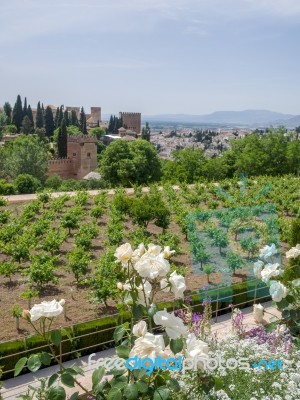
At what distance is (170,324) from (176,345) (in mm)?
130

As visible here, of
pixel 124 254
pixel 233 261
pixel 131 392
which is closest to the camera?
pixel 131 392

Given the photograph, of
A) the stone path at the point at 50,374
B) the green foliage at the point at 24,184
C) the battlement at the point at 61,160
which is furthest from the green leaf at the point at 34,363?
the battlement at the point at 61,160

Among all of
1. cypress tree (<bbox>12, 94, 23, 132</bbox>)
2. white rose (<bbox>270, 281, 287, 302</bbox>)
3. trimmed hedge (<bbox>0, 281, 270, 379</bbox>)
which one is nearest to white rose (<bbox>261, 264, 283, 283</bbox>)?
white rose (<bbox>270, 281, 287, 302</bbox>)

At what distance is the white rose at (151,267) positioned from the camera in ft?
8.18

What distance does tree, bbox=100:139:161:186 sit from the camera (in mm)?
31127

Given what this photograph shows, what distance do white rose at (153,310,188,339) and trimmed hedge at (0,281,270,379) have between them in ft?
12.1

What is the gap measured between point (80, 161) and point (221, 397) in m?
51.0

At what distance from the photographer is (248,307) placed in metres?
9.62

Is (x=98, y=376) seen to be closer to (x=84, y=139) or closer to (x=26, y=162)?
(x=26, y=162)

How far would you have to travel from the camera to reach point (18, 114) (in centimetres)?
7581

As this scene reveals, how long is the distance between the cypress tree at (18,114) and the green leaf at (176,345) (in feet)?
250

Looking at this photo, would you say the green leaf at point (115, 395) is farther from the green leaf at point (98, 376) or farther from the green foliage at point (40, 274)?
the green foliage at point (40, 274)

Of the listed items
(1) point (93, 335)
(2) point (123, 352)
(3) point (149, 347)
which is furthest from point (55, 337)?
(1) point (93, 335)

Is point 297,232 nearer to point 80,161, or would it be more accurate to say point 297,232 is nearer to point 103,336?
point 103,336
